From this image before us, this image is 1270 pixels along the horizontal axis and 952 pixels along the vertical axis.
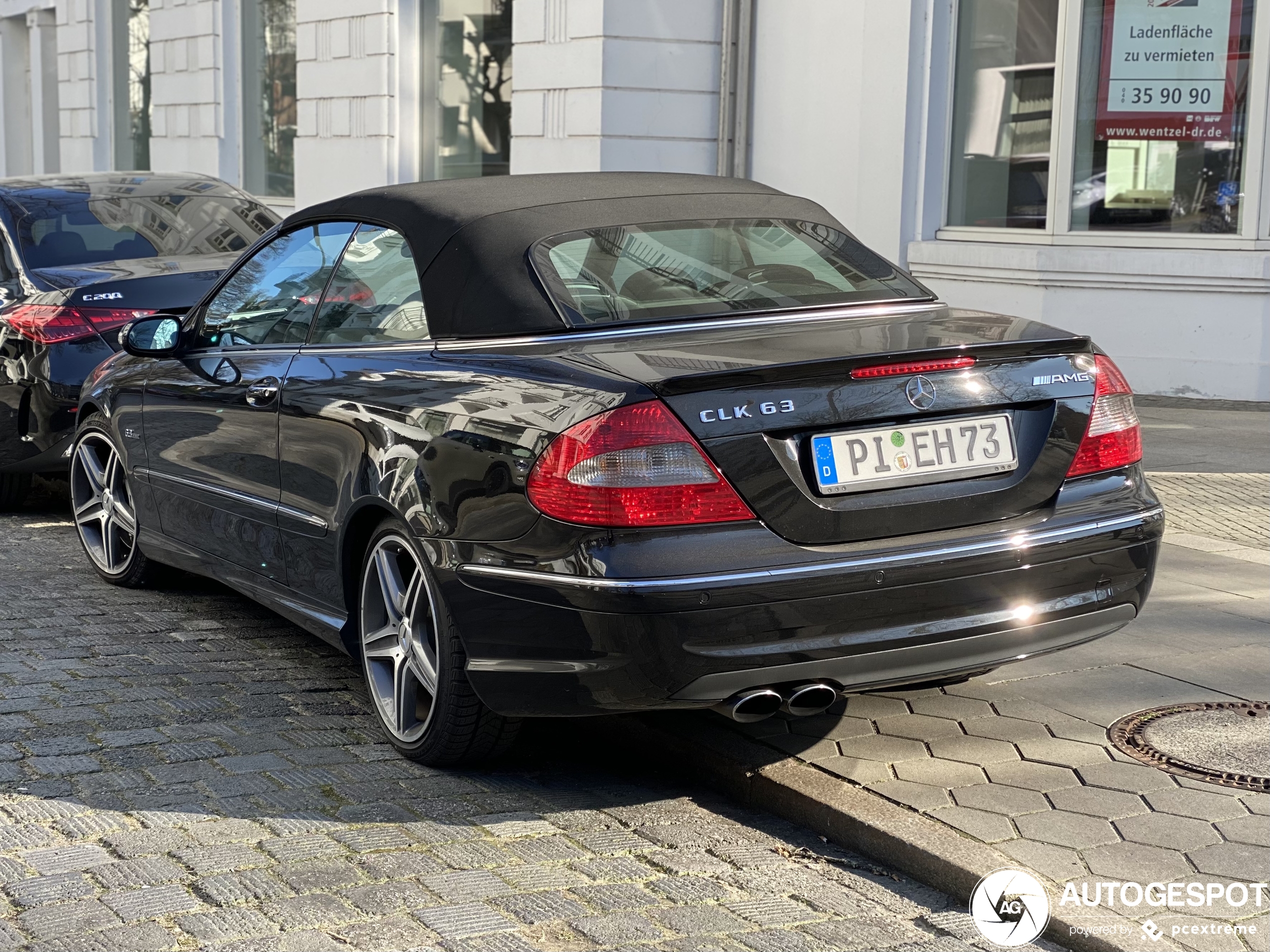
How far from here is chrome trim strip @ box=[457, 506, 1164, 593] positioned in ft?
11.7

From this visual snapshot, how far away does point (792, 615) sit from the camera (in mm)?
3633

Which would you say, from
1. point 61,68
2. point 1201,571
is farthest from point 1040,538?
point 61,68

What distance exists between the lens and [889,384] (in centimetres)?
375

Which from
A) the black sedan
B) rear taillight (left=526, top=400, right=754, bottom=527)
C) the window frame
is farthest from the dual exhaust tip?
the window frame

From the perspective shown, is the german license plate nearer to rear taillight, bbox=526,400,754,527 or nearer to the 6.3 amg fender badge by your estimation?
the 6.3 amg fender badge

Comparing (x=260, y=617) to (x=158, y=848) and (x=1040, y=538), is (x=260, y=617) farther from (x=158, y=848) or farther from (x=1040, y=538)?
(x=1040, y=538)

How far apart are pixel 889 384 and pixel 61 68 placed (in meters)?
24.2

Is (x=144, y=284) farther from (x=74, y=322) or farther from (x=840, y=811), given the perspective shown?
(x=840, y=811)

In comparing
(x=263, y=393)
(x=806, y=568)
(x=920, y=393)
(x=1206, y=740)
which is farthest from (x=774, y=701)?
(x=263, y=393)

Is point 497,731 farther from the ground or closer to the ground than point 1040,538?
closer to the ground

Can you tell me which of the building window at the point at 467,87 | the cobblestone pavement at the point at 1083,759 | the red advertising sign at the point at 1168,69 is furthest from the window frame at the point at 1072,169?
the cobblestone pavement at the point at 1083,759

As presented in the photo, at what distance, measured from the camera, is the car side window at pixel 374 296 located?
4492 mm

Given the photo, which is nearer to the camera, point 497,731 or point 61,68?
point 497,731

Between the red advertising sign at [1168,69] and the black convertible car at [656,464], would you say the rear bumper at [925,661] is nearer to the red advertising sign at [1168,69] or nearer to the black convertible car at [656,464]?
the black convertible car at [656,464]
